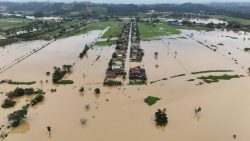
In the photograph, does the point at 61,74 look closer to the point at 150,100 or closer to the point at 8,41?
the point at 150,100

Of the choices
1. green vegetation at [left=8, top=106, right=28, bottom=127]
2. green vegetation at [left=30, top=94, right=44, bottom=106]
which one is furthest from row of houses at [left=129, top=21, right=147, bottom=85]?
green vegetation at [left=8, top=106, right=28, bottom=127]

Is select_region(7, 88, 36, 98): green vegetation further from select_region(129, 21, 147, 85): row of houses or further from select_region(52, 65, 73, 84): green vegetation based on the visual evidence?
select_region(129, 21, 147, 85): row of houses

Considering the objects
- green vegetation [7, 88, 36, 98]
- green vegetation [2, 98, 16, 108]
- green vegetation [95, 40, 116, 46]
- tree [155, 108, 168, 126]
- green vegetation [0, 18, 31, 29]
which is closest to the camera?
tree [155, 108, 168, 126]

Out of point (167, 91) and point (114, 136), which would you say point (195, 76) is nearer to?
point (167, 91)

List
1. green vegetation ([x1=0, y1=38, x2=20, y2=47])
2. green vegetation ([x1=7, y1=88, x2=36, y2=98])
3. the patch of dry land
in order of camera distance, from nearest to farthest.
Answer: the patch of dry land, green vegetation ([x1=7, y1=88, x2=36, y2=98]), green vegetation ([x1=0, y1=38, x2=20, y2=47])

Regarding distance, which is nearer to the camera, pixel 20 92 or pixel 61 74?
pixel 20 92

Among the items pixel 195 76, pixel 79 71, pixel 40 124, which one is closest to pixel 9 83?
pixel 79 71

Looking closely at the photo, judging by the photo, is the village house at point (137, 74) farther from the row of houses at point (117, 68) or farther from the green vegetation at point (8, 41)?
the green vegetation at point (8, 41)

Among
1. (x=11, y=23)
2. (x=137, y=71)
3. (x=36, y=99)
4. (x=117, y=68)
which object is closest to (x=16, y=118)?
(x=36, y=99)
